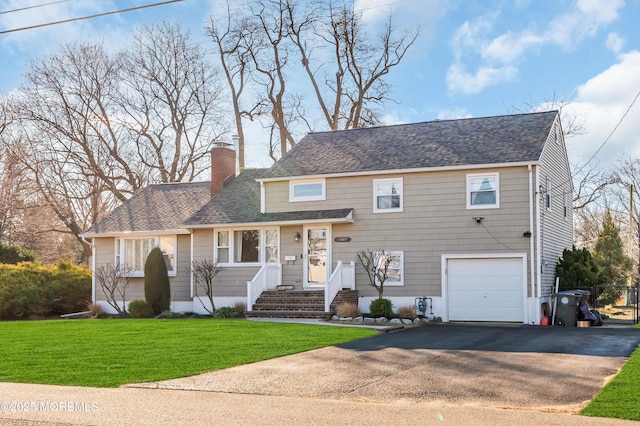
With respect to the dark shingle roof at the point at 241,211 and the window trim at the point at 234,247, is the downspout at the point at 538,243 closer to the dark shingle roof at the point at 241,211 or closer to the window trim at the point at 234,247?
the dark shingle roof at the point at 241,211

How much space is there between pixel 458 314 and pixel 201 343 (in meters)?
9.84

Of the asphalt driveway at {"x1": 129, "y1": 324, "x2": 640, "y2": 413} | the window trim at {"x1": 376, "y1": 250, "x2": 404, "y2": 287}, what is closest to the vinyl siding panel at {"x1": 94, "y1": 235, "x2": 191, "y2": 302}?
the window trim at {"x1": 376, "y1": 250, "x2": 404, "y2": 287}

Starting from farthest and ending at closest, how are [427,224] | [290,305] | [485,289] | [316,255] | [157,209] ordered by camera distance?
[157,209] → [316,255] → [290,305] → [427,224] → [485,289]

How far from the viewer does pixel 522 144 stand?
21.5 metres

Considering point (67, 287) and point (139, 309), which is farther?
point (67, 287)

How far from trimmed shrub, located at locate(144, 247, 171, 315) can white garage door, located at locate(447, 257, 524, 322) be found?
991 cm

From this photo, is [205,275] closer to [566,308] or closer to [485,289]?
[485,289]

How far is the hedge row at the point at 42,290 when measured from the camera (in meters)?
23.3

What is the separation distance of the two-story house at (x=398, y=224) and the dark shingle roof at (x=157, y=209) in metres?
0.10

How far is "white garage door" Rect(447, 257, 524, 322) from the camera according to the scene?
2055 cm

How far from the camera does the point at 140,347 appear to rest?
13422 mm

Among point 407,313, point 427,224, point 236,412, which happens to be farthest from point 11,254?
point 236,412

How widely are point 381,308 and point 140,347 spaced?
842cm

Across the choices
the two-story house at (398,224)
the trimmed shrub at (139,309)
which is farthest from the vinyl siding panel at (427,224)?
the trimmed shrub at (139,309)
